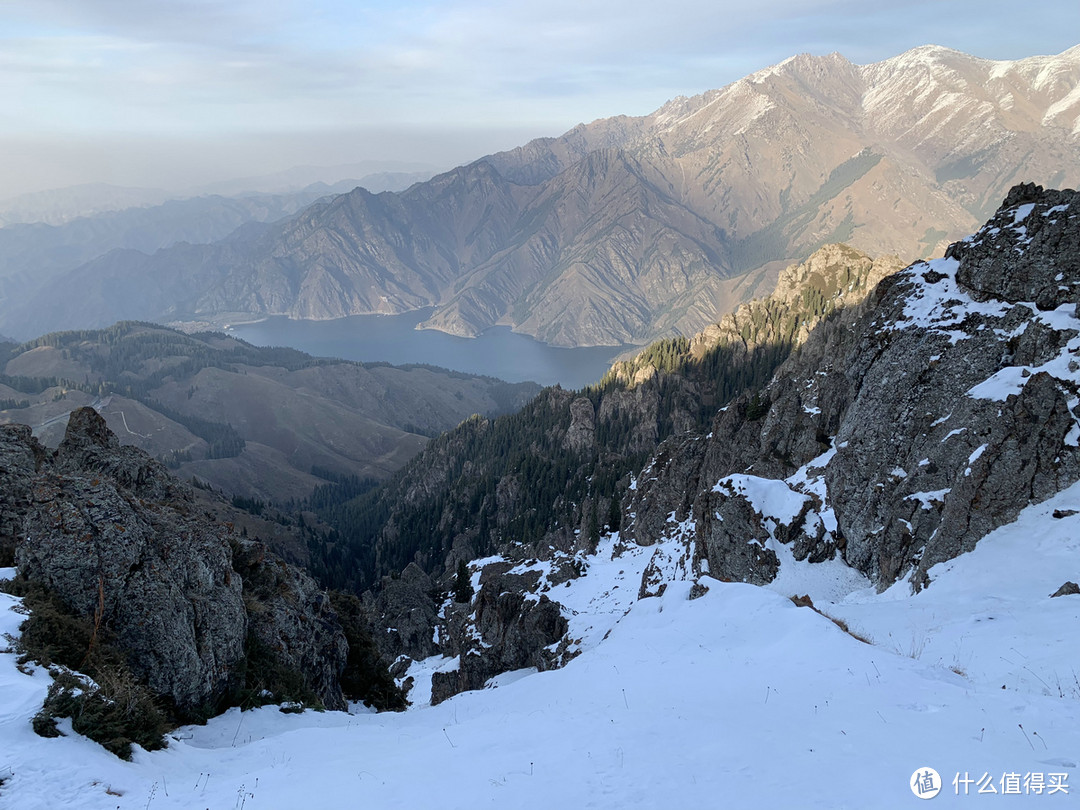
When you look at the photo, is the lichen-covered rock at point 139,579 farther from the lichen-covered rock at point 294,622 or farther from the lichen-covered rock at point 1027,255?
the lichen-covered rock at point 1027,255

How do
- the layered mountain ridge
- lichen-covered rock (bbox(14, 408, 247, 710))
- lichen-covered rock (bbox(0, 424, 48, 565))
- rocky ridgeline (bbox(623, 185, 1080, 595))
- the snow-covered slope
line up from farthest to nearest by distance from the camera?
the layered mountain ridge → rocky ridgeline (bbox(623, 185, 1080, 595)) → lichen-covered rock (bbox(0, 424, 48, 565)) → lichen-covered rock (bbox(14, 408, 247, 710)) → the snow-covered slope

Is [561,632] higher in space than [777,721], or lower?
lower

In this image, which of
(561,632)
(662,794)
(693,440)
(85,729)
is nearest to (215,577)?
(85,729)

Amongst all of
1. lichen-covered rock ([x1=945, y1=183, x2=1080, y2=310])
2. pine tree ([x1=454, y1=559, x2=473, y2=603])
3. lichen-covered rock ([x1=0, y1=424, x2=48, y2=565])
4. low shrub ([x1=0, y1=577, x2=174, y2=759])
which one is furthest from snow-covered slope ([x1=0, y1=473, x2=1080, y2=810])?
pine tree ([x1=454, y1=559, x2=473, y2=603])

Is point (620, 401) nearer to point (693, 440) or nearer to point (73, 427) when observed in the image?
point (693, 440)

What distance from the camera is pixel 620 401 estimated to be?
176000mm

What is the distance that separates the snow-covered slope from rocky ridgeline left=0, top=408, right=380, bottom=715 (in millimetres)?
2144

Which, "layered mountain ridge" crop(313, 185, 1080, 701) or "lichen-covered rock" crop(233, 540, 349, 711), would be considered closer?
"layered mountain ridge" crop(313, 185, 1080, 701)

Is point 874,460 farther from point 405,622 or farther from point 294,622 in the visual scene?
point 405,622

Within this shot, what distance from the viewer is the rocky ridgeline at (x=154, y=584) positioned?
2050 cm

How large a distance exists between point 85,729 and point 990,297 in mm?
47901

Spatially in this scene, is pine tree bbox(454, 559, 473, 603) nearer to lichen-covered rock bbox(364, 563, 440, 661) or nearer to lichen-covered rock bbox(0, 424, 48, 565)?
lichen-covered rock bbox(364, 563, 440, 661)

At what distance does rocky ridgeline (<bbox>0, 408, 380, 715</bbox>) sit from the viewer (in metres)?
20.5

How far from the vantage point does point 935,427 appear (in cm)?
3344
